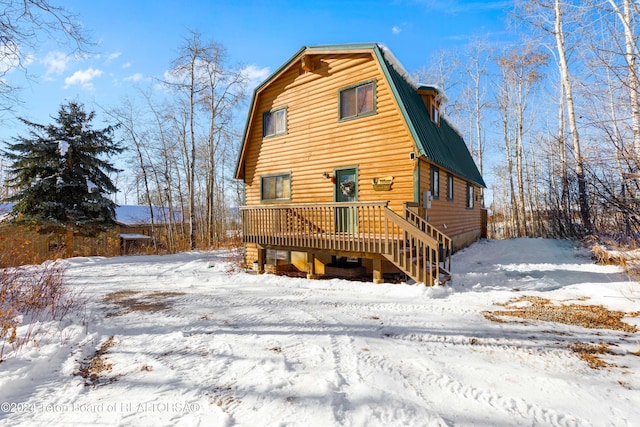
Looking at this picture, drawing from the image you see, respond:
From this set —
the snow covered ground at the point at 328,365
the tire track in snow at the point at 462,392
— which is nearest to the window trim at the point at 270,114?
the snow covered ground at the point at 328,365

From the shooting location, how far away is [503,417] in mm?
2369

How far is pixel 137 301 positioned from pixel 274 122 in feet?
26.1

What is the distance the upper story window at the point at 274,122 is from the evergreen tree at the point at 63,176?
10.4m

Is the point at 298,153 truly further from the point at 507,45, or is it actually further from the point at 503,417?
the point at 507,45

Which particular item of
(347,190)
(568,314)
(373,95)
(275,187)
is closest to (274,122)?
(275,187)

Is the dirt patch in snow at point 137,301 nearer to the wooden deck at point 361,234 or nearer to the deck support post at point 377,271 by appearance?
the wooden deck at point 361,234

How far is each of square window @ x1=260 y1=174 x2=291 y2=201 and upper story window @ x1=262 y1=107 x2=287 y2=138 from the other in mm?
Result: 1714

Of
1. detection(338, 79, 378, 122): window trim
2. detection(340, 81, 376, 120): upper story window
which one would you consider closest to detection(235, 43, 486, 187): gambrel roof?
detection(338, 79, 378, 122): window trim

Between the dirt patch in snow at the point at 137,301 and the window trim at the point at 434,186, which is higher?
the window trim at the point at 434,186

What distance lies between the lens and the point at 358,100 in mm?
9297

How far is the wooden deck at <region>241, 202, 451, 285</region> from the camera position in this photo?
21.7 ft

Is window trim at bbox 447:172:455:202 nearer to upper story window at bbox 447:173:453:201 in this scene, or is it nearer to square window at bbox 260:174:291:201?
upper story window at bbox 447:173:453:201

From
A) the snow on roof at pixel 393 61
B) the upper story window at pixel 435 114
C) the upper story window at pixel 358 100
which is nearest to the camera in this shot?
the snow on roof at pixel 393 61

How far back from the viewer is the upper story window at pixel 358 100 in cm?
899
